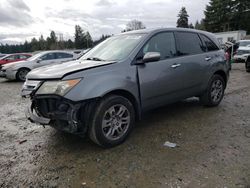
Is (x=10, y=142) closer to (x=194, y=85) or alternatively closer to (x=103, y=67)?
(x=103, y=67)

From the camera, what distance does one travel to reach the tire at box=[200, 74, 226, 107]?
17.3ft

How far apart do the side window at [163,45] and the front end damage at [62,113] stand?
157 cm

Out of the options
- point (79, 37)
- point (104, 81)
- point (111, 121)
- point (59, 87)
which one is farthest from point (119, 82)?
point (79, 37)

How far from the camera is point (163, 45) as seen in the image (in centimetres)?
436

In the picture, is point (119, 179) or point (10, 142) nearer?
point (119, 179)

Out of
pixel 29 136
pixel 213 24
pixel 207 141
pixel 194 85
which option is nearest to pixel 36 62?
pixel 29 136

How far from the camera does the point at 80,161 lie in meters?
3.25

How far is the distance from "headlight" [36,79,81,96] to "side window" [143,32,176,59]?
56.6 inches

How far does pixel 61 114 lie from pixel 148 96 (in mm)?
1477

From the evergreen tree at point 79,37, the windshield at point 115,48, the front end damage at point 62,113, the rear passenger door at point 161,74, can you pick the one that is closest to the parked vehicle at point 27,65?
the windshield at point 115,48

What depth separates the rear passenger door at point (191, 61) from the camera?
457 centimetres

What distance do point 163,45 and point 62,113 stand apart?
226cm

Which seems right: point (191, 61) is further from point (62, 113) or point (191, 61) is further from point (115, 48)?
point (62, 113)

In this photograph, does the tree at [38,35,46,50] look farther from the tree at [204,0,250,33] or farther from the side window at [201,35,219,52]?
the side window at [201,35,219,52]
